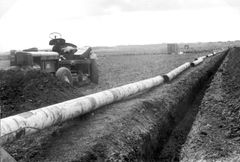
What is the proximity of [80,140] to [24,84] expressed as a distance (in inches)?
223

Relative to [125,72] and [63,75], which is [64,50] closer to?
[63,75]

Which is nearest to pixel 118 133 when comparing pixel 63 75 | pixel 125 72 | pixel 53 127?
pixel 53 127

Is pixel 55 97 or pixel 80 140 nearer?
pixel 80 140

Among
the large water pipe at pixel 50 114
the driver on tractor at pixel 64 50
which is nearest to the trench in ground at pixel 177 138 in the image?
the large water pipe at pixel 50 114

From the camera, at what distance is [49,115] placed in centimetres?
631

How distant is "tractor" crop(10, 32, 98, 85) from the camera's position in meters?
15.1

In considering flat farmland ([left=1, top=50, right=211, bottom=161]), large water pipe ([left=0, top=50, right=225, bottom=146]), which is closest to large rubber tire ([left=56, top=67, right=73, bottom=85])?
flat farmland ([left=1, top=50, right=211, bottom=161])

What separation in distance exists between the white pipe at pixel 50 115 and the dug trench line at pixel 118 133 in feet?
0.76

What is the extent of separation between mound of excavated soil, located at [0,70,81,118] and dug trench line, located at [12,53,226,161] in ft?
6.55

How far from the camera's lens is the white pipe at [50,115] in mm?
5090

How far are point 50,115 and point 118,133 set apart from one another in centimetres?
130

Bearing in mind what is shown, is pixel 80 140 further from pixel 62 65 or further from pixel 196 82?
pixel 62 65

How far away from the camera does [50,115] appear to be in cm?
634

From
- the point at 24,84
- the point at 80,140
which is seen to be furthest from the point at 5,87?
the point at 80,140
